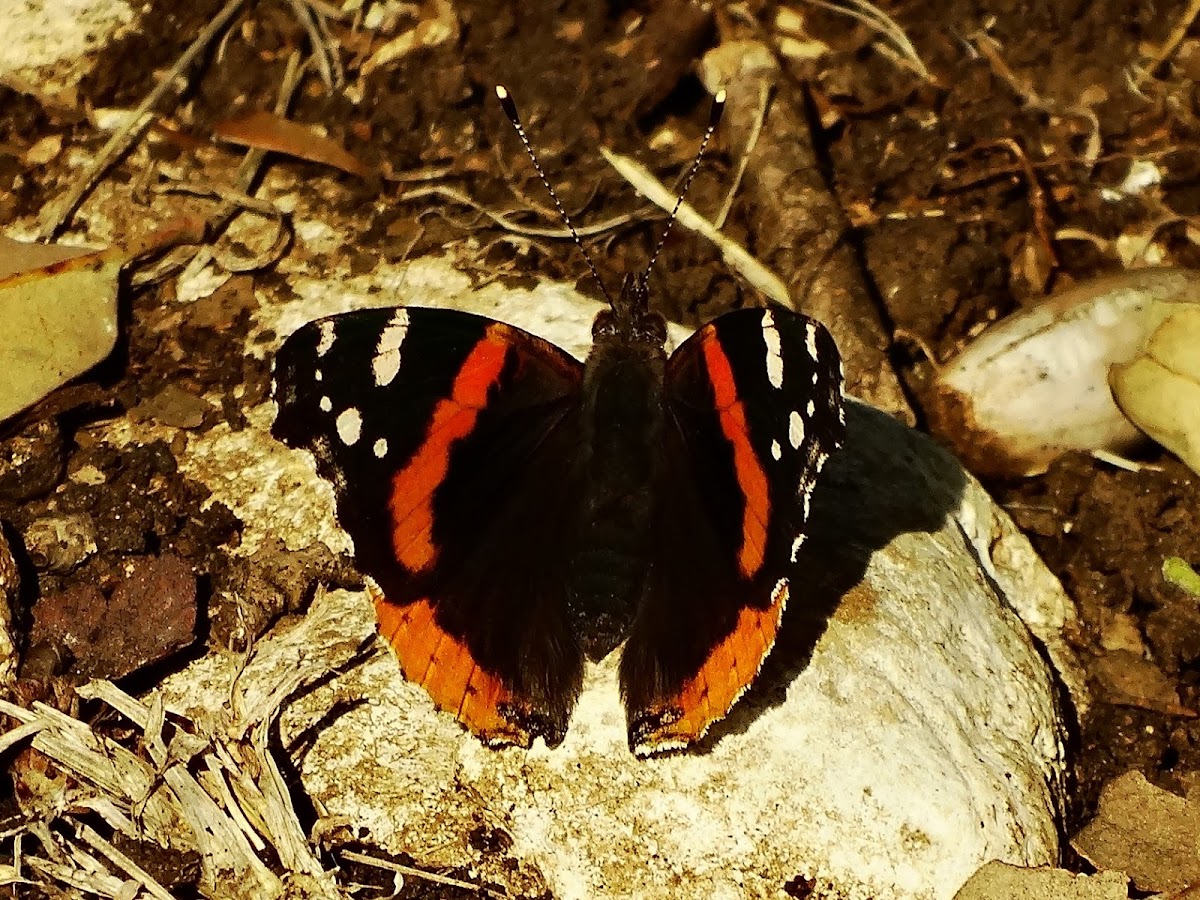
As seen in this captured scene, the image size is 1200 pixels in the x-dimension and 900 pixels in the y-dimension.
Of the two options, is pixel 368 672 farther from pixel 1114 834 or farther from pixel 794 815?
pixel 1114 834

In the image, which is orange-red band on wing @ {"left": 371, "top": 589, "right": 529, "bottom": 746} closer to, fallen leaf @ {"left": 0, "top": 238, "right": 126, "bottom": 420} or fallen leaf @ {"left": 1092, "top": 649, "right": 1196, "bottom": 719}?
fallen leaf @ {"left": 0, "top": 238, "right": 126, "bottom": 420}

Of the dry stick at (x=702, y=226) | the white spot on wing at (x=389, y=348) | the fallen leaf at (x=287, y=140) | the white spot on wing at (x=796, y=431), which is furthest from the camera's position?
the fallen leaf at (x=287, y=140)

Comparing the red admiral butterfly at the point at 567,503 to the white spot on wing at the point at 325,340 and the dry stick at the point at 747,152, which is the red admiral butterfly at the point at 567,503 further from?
the dry stick at the point at 747,152

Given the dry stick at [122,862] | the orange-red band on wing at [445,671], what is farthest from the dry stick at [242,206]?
the dry stick at [122,862]

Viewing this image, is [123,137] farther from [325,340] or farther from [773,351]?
[773,351]

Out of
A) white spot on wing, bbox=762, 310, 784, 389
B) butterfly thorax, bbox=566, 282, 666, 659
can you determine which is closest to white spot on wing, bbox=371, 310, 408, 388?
butterfly thorax, bbox=566, 282, 666, 659

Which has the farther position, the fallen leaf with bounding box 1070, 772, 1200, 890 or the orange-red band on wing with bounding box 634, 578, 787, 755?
the fallen leaf with bounding box 1070, 772, 1200, 890

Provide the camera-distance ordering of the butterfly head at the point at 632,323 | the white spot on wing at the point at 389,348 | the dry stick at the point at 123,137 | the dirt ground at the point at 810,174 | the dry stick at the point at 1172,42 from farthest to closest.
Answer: the dry stick at the point at 1172,42 → the dry stick at the point at 123,137 → the dirt ground at the point at 810,174 → the butterfly head at the point at 632,323 → the white spot on wing at the point at 389,348

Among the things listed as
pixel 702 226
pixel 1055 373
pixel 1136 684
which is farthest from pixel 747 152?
pixel 1136 684
